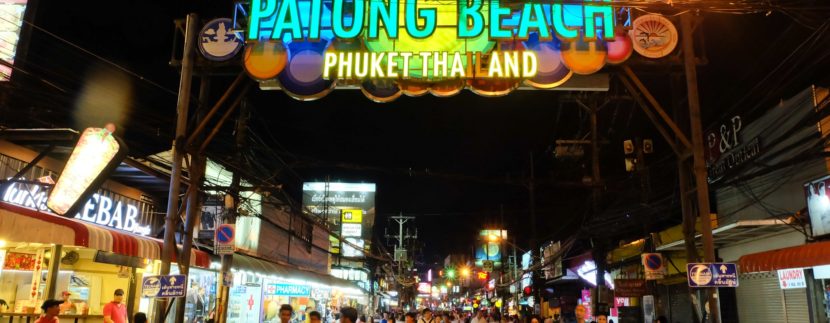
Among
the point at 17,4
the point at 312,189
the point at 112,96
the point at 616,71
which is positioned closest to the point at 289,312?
the point at 616,71

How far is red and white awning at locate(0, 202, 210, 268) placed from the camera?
28.9 feet

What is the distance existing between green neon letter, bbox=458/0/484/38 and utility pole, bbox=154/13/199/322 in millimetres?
5064

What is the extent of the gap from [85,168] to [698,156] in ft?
33.6

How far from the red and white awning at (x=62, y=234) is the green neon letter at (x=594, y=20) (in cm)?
946

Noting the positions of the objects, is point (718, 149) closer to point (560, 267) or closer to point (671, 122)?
point (671, 122)

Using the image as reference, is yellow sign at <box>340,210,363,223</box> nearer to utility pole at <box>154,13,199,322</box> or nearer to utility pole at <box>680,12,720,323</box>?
utility pole at <box>154,13,199,322</box>

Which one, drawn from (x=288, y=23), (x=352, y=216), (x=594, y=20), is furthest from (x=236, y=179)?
(x=352, y=216)

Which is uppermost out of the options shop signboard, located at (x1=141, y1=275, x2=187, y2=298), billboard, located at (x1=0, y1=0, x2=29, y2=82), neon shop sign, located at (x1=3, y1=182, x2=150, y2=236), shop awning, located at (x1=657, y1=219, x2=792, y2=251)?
billboard, located at (x1=0, y1=0, x2=29, y2=82)

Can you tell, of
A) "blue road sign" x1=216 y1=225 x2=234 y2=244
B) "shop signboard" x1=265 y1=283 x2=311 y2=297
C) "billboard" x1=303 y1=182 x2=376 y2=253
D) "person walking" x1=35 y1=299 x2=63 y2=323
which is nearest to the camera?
"person walking" x1=35 y1=299 x2=63 y2=323

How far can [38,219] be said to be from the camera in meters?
9.58

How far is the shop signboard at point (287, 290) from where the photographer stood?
22.7 meters

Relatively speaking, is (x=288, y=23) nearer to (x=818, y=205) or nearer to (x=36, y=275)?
(x=36, y=275)

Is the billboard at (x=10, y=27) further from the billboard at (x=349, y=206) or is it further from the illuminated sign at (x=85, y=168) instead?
the billboard at (x=349, y=206)

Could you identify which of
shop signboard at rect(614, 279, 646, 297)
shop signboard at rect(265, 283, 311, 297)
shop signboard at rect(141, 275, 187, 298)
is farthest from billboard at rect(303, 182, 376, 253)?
shop signboard at rect(141, 275, 187, 298)
